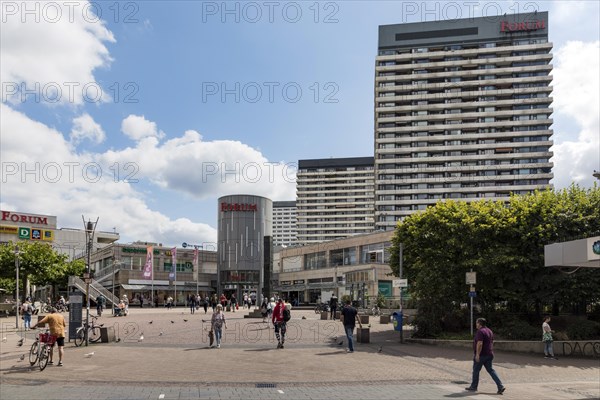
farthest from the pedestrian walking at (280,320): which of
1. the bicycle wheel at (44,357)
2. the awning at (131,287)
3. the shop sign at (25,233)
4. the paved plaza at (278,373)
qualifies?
the shop sign at (25,233)

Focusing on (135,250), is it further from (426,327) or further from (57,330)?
(57,330)

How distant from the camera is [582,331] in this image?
2270 cm

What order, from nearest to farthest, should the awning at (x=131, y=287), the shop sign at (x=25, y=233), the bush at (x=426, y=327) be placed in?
the bush at (x=426, y=327) → the awning at (x=131, y=287) → the shop sign at (x=25, y=233)

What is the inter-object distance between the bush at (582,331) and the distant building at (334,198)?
157m

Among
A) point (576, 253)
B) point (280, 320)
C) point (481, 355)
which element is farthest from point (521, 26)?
point (481, 355)

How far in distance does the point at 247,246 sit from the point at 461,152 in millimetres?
53935

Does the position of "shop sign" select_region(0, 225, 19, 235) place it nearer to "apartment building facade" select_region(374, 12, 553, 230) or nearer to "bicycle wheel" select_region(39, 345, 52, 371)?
"apartment building facade" select_region(374, 12, 553, 230)

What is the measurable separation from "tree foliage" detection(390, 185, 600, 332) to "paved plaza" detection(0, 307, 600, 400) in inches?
128

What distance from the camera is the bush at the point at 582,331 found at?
22.6 meters

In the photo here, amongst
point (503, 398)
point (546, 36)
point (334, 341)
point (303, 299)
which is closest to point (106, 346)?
point (334, 341)

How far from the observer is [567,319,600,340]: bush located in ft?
74.1

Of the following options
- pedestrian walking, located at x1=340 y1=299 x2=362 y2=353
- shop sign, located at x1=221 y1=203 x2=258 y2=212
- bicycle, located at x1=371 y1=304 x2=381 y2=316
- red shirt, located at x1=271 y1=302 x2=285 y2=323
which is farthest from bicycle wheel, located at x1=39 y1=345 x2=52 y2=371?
shop sign, located at x1=221 y1=203 x2=258 y2=212

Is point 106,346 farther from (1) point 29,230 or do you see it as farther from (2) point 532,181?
(2) point 532,181

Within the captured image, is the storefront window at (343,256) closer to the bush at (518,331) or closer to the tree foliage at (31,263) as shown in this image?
the tree foliage at (31,263)
